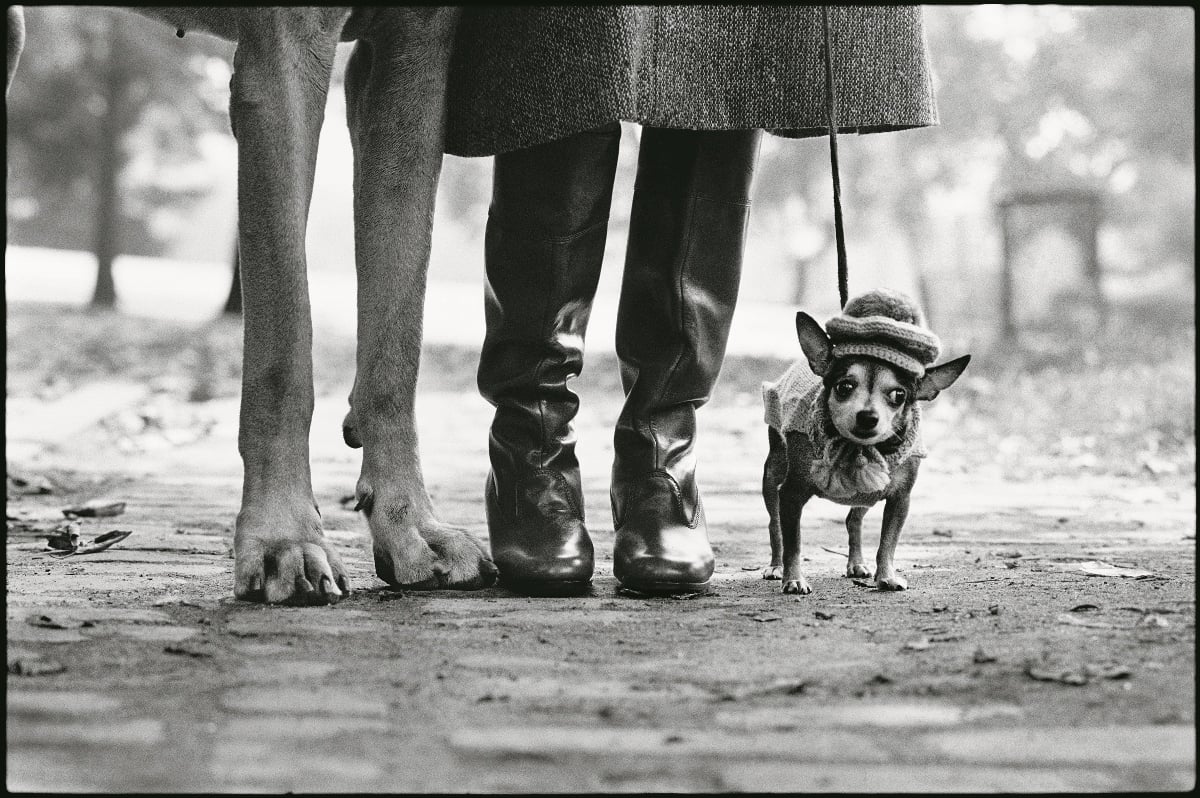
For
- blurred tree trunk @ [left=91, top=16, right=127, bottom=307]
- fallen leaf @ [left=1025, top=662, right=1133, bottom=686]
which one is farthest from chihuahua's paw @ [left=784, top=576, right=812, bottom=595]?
blurred tree trunk @ [left=91, top=16, right=127, bottom=307]

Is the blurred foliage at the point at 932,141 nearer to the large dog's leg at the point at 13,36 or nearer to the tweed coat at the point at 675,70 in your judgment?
the large dog's leg at the point at 13,36

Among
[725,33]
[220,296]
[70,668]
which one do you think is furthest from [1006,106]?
[70,668]

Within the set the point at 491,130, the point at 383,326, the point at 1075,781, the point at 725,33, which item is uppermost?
the point at 725,33

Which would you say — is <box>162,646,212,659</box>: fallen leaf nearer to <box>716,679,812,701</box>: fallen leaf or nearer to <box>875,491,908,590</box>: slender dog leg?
<box>716,679,812,701</box>: fallen leaf

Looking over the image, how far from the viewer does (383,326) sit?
2635mm

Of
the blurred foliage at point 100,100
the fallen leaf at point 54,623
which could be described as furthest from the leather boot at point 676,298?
the blurred foliage at point 100,100

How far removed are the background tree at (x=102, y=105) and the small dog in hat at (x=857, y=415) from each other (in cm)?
1128

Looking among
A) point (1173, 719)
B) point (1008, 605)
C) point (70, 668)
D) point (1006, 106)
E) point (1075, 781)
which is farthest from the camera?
point (1006, 106)

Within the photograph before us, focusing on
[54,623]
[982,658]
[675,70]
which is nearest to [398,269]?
[675,70]

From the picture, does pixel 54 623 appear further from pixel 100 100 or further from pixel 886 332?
pixel 100 100

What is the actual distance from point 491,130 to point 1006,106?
700 inches

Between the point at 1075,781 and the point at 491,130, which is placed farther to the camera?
the point at 491,130

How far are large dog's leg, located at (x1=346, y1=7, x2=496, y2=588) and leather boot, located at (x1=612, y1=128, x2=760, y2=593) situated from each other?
15.7 inches

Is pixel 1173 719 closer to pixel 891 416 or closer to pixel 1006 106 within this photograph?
pixel 891 416
